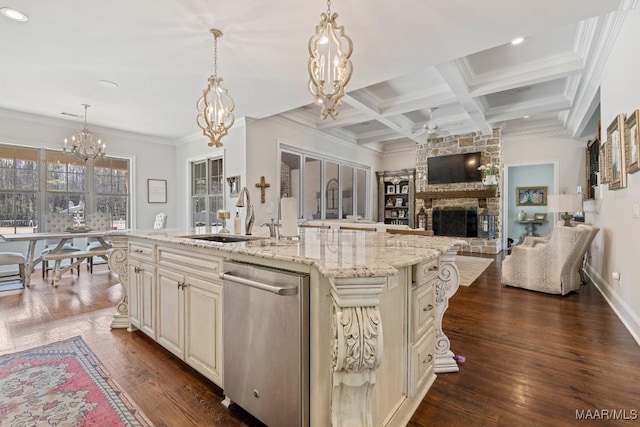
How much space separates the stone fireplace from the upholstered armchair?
331cm

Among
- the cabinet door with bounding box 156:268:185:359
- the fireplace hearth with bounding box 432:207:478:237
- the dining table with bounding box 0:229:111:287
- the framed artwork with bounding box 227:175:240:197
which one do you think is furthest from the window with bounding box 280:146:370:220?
the cabinet door with bounding box 156:268:185:359

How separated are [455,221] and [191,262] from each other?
7013 millimetres

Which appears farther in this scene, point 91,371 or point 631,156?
point 631,156

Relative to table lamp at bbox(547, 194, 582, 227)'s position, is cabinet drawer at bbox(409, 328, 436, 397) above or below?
below

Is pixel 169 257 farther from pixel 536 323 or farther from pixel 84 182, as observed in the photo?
pixel 84 182

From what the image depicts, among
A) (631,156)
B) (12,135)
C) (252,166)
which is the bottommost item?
(631,156)

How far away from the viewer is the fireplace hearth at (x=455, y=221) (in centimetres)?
730

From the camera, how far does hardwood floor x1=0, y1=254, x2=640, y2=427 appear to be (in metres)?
1.65

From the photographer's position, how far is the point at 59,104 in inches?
187

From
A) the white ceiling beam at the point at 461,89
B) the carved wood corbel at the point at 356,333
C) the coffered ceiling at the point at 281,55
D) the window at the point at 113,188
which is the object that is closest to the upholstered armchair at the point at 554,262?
the coffered ceiling at the point at 281,55

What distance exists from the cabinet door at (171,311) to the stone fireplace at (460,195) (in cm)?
692

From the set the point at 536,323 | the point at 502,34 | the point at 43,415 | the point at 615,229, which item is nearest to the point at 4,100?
the point at 43,415

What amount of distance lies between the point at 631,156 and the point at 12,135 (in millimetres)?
8446

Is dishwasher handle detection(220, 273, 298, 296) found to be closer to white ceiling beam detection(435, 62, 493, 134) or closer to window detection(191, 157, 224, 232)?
white ceiling beam detection(435, 62, 493, 134)
